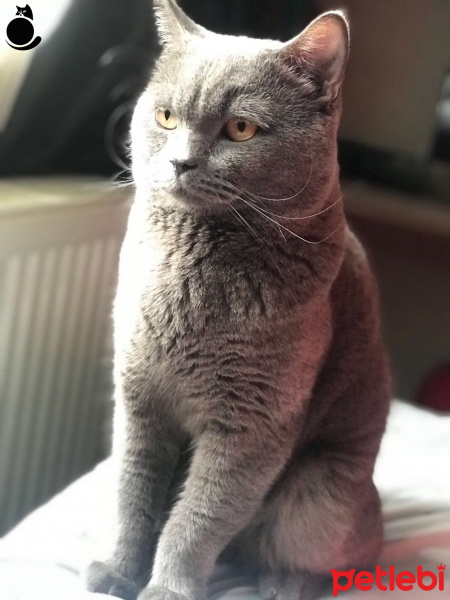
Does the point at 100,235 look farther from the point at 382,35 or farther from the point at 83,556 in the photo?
Result: the point at 382,35

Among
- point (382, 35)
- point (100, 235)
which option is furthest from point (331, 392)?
point (382, 35)

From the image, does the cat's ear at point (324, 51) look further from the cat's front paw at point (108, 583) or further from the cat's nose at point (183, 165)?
the cat's front paw at point (108, 583)

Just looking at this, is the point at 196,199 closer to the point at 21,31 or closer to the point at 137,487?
the point at 137,487

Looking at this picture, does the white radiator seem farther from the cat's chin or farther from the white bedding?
the cat's chin

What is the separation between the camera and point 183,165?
2.48 ft

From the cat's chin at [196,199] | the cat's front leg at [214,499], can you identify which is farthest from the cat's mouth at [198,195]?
the cat's front leg at [214,499]

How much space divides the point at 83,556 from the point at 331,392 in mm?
415

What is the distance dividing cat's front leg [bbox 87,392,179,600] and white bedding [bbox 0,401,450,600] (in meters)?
0.04

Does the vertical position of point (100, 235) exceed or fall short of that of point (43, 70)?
it falls short

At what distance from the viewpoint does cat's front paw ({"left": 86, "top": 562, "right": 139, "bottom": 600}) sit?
34.7 inches

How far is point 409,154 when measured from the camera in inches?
67.5

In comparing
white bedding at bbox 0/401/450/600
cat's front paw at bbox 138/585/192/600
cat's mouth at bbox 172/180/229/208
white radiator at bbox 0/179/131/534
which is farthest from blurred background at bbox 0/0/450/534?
cat's front paw at bbox 138/585/192/600

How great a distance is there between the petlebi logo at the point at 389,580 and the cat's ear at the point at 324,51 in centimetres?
62

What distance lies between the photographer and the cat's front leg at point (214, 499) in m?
0.85
